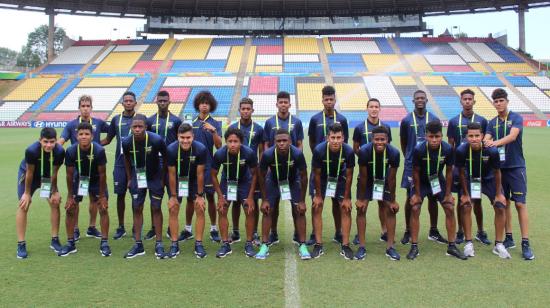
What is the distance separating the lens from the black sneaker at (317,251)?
16.4 feet

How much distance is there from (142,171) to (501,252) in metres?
4.36

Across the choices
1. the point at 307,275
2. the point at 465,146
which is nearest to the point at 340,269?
the point at 307,275

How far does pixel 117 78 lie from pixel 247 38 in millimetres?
14332

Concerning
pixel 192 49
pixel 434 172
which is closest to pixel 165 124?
pixel 434 172

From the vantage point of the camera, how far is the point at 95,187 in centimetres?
557

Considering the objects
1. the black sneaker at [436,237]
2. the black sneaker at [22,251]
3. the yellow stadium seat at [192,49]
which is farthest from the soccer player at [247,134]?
the yellow stadium seat at [192,49]

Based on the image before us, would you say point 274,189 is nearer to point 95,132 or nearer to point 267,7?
point 95,132

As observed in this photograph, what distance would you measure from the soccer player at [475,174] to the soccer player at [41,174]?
16.2 feet

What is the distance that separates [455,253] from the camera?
4.95 m

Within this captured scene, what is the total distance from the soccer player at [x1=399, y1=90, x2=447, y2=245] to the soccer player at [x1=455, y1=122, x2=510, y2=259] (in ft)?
1.80

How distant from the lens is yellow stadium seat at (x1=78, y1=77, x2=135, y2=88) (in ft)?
120

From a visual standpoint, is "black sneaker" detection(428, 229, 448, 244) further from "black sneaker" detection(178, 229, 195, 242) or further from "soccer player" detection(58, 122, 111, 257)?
"soccer player" detection(58, 122, 111, 257)

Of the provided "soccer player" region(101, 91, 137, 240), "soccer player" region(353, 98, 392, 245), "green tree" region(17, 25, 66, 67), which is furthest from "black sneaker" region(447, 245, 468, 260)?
"green tree" region(17, 25, 66, 67)

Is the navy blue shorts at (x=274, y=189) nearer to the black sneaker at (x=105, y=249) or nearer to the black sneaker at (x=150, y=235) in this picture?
the black sneaker at (x=150, y=235)
